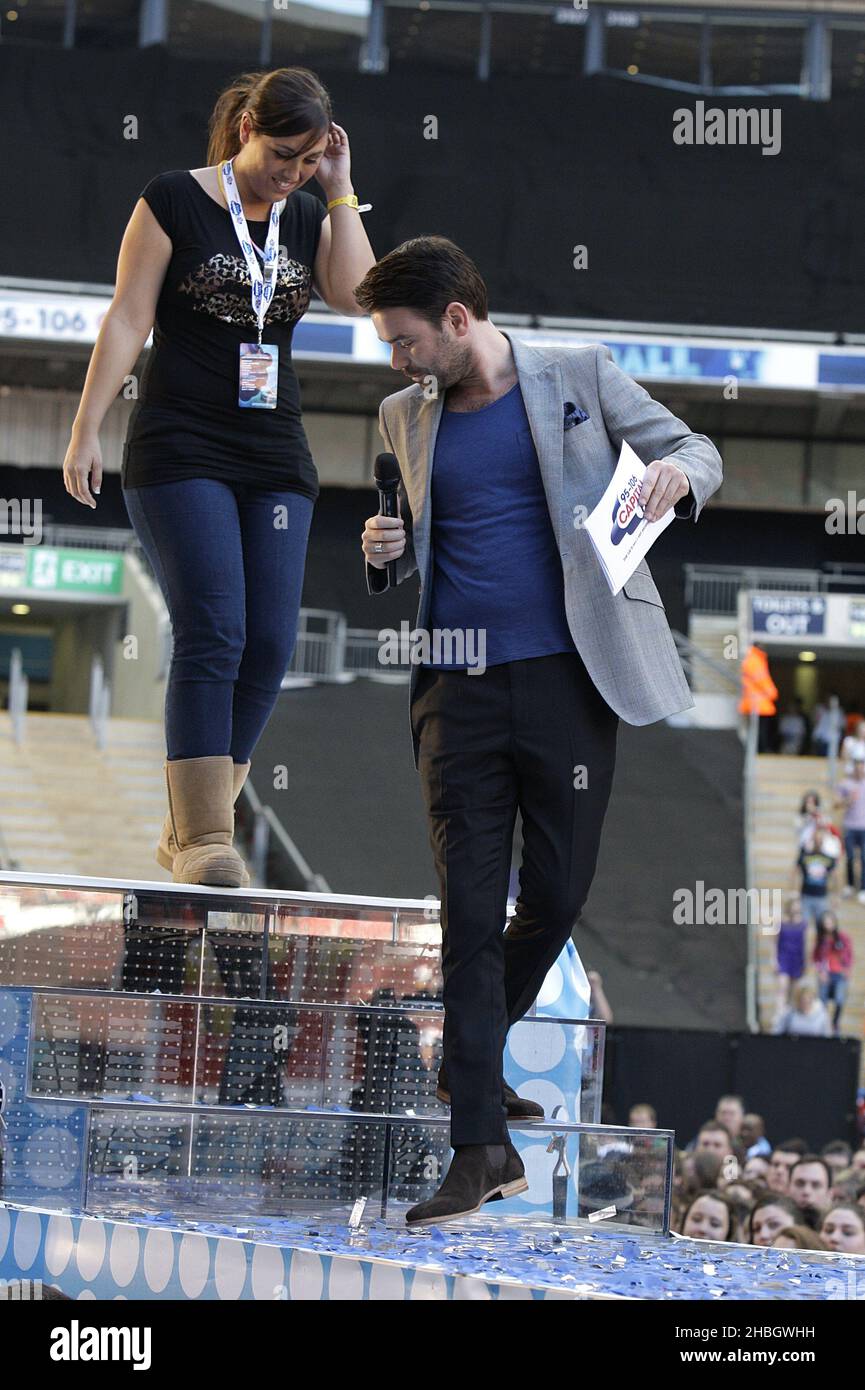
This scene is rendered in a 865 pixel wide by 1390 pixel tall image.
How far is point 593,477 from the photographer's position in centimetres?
284

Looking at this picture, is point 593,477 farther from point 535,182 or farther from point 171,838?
point 535,182

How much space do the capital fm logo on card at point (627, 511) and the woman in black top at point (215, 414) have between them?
3.31 feet

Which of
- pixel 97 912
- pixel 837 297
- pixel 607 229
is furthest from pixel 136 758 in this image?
pixel 97 912

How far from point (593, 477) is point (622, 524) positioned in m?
0.17

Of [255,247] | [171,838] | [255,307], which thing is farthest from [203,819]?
[255,247]

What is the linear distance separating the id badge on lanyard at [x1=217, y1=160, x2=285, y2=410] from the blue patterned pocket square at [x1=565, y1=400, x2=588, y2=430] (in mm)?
826

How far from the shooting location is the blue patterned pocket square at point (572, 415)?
A: 112 inches

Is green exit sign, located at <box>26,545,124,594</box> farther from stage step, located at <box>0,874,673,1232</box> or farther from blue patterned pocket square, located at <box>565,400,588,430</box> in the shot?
blue patterned pocket square, located at <box>565,400,588,430</box>

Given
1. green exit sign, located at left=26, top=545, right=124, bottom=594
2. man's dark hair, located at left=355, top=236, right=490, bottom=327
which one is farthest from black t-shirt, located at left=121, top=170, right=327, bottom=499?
green exit sign, located at left=26, top=545, right=124, bottom=594

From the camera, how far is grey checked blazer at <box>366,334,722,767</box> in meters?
2.79

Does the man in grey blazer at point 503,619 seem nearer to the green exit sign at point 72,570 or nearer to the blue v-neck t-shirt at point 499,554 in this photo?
the blue v-neck t-shirt at point 499,554

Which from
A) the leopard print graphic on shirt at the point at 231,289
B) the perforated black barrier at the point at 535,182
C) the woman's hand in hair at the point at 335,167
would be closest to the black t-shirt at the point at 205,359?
the leopard print graphic on shirt at the point at 231,289
